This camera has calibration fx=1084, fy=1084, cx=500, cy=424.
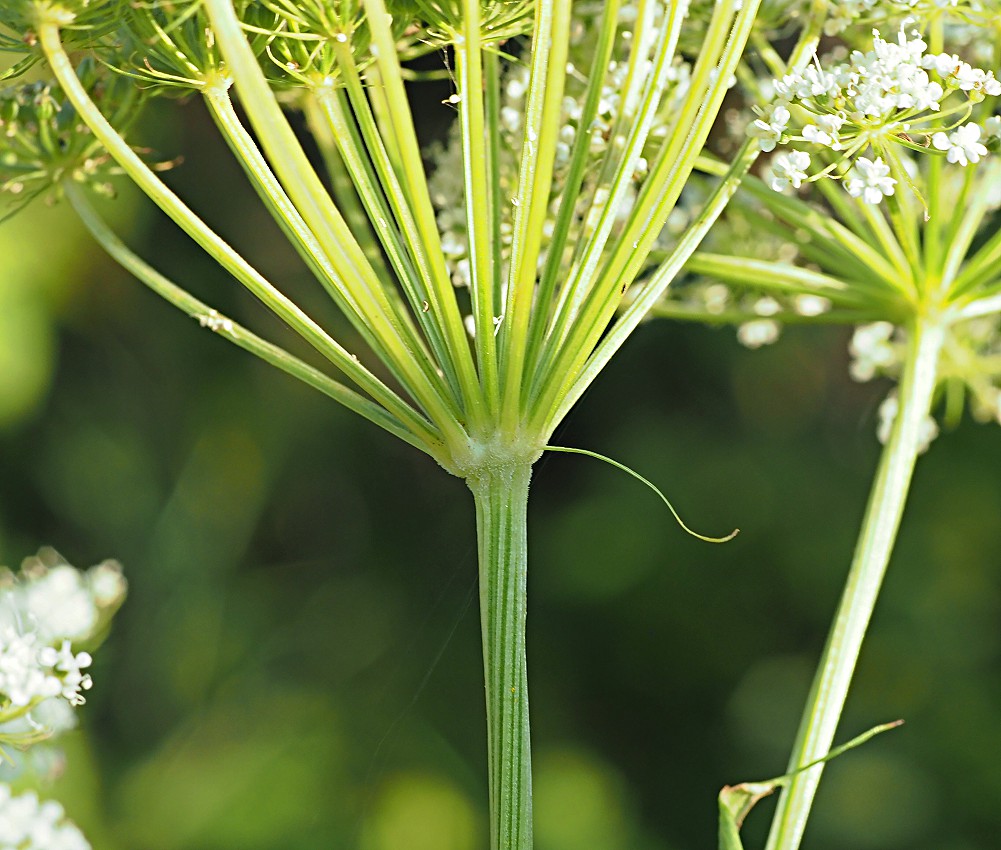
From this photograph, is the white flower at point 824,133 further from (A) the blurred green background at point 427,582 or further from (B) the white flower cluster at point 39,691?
(A) the blurred green background at point 427,582

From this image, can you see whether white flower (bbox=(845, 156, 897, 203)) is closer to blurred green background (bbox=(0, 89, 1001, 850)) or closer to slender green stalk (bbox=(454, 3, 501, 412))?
slender green stalk (bbox=(454, 3, 501, 412))

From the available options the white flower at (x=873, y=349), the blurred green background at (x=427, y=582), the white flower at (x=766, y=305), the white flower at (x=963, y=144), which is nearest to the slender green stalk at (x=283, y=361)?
the white flower at (x=963, y=144)

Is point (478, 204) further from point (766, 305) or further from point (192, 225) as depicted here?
point (766, 305)

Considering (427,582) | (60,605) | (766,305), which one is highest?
(766,305)

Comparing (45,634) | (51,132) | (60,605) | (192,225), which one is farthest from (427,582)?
(192,225)

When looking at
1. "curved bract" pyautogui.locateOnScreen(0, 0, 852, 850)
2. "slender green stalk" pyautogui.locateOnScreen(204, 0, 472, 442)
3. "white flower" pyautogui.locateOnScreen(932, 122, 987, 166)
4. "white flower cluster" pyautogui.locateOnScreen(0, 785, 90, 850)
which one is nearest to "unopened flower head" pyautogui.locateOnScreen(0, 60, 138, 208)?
"curved bract" pyautogui.locateOnScreen(0, 0, 852, 850)
